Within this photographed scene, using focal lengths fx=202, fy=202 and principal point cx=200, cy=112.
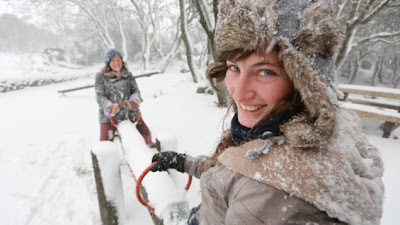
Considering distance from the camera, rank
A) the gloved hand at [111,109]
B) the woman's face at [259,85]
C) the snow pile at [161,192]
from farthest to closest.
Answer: the gloved hand at [111,109], the snow pile at [161,192], the woman's face at [259,85]

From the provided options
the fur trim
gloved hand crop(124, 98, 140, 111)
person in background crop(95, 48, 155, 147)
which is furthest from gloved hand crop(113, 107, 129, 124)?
the fur trim

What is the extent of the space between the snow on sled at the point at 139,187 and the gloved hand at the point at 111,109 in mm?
451

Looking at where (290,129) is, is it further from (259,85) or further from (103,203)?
(103,203)

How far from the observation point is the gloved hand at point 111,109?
2867 millimetres

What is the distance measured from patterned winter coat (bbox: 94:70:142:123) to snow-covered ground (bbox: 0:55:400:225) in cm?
120

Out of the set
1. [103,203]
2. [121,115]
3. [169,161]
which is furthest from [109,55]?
[169,161]

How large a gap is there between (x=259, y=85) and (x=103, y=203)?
2077 millimetres

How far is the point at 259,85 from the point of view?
89 centimetres

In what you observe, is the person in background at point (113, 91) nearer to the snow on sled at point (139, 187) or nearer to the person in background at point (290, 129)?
the snow on sled at point (139, 187)

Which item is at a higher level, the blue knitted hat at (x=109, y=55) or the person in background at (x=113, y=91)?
the blue knitted hat at (x=109, y=55)

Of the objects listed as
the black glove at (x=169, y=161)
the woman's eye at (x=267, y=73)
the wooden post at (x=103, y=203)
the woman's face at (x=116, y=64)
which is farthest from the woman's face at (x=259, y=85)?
the woman's face at (x=116, y=64)

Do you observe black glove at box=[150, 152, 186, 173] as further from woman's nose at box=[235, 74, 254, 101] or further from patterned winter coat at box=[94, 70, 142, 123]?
patterned winter coat at box=[94, 70, 142, 123]

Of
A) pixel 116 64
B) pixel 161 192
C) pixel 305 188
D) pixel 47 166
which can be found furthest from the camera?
pixel 47 166

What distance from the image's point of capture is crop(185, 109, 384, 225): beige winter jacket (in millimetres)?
659
